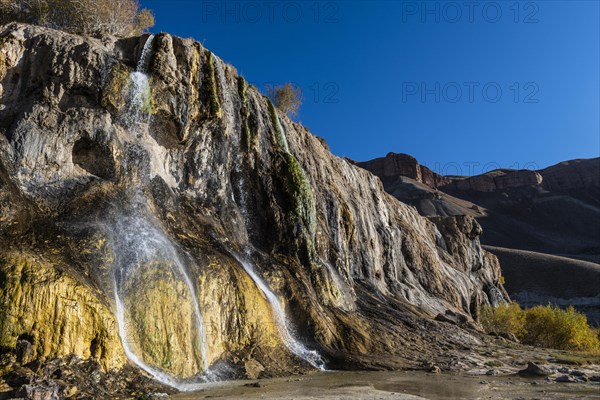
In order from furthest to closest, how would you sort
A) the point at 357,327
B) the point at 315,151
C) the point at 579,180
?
the point at 579,180, the point at 315,151, the point at 357,327

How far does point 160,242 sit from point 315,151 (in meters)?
19.9

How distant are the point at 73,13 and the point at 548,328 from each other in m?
40.9

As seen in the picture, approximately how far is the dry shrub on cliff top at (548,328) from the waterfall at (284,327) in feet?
68.3

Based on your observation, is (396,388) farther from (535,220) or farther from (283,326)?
(535,220)

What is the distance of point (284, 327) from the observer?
19859 mm

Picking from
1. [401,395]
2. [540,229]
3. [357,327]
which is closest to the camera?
[401,395]

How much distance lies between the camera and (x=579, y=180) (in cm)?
19288

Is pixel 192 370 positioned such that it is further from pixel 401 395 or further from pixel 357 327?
pixel 357 327

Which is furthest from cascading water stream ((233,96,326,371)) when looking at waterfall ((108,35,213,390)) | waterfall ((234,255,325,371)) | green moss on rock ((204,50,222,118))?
green moss on rock ((204,50,222,118))

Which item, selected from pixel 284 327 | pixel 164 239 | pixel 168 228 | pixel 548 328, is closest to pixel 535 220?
pixel 548 328

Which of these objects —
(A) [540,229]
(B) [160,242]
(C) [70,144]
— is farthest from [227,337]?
(A) [540,229]

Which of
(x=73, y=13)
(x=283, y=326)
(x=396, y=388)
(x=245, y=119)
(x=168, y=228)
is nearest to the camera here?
(x=396, y=388)

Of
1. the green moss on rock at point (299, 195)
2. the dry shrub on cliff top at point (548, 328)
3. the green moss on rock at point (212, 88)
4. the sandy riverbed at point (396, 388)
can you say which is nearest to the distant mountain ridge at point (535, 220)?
the dry shrub on cliff top at point (548, 328)

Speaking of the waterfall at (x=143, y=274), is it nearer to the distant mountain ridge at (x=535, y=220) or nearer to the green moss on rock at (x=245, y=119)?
the green moss on rock at (x=245, y=119)
